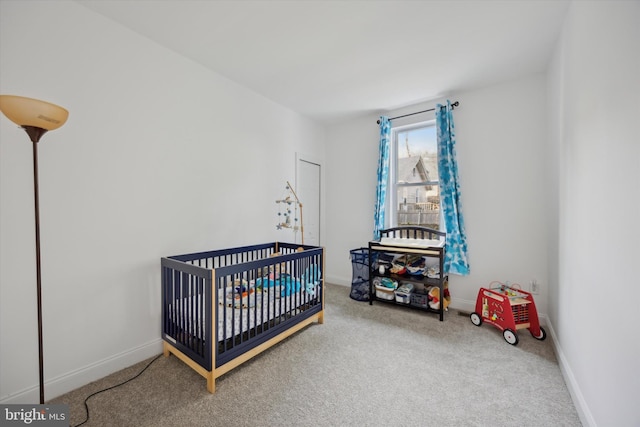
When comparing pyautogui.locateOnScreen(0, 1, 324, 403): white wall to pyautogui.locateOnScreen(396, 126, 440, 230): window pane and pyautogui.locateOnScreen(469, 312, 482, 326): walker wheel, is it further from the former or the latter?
pyautogui.locateOnScreen(469, 312, 482, 326): walker wheel

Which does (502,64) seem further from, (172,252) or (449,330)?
(172,252)

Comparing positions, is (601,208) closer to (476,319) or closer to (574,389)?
(574,389)

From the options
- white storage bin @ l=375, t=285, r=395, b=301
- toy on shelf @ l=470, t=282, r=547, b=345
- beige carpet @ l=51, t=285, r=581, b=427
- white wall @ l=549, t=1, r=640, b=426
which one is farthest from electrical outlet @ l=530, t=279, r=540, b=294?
white storage bin @ l=375, t=285, r=395, b=301

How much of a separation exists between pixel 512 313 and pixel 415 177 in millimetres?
1839

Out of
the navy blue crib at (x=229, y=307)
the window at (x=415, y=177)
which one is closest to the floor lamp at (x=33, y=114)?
the navy blue crib at (x=229, y=307)

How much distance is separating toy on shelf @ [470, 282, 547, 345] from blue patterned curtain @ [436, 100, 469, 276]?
50 centimetres

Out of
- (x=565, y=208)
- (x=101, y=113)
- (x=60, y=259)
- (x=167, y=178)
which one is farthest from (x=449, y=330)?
(x=101, y=113)

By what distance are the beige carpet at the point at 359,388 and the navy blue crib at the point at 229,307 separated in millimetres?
141

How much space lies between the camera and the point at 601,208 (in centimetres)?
121

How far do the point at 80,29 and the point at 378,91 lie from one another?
2557mm

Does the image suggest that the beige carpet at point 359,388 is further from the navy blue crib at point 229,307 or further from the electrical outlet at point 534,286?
the electrical outlet at point 534,286

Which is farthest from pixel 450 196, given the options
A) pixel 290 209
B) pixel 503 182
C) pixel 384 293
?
pixel 290 209

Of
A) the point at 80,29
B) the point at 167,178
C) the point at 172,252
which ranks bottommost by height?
the point at 172,252

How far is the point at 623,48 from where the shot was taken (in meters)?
0.99
